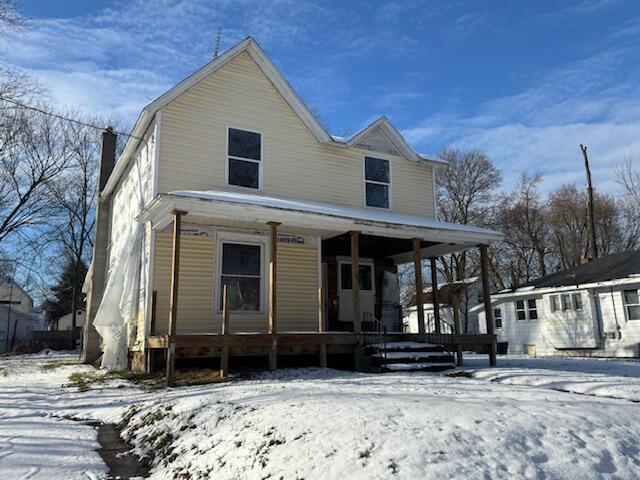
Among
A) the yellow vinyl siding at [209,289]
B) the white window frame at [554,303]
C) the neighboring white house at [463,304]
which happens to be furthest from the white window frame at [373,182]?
the neighboring white house at [463,304]

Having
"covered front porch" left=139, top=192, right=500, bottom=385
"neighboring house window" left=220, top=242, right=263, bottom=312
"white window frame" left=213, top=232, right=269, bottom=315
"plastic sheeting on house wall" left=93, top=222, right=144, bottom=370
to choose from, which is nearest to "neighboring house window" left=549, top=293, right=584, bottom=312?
"covered front porch" left=139, top=192, right=500, bottom=385

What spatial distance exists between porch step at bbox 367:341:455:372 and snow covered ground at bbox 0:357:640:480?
8.13 feet

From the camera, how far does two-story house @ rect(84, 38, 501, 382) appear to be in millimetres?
10516

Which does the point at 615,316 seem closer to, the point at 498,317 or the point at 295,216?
the point at 498,317

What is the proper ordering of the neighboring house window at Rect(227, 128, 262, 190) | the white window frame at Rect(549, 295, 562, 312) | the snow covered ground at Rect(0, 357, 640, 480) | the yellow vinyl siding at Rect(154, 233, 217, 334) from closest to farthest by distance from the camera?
the snow covered ground at Rect(0, 357, 640, 480), the yellow vinyl siding at Rect(154, 233, 217, 334), the neighboring house window at Rect(227, 128, 262, 190), the white window frame at Rect(549, 295, 562, 312)

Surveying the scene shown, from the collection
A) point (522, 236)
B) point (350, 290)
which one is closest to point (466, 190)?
point (522, 236)

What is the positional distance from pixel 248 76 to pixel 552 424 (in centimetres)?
1136

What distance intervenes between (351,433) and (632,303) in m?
19.3

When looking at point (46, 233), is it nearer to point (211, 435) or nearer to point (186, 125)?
point (186, 125)

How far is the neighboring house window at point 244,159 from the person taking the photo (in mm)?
12719

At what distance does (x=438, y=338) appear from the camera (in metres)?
11.6

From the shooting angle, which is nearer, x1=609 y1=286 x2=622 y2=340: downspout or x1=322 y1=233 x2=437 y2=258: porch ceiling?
x1=322 y1=233 x2=437 y2=258: porch ceiling

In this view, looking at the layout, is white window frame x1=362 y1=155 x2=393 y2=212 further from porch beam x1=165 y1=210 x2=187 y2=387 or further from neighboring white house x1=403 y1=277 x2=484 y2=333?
neighboring white house x1=403 y1=277 x2=484 y2=333

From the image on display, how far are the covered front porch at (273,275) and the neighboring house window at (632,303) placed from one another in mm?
10035
